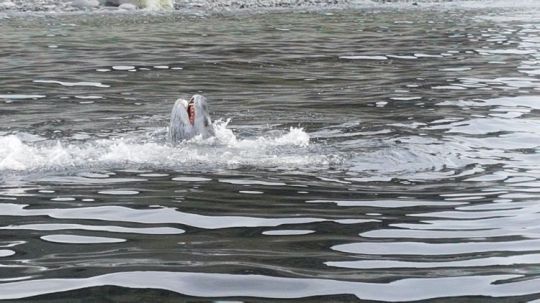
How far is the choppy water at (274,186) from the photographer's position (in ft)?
19.4

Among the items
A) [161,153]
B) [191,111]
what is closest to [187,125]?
[191,111]

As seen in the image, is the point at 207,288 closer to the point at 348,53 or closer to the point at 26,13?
the point at 348,53

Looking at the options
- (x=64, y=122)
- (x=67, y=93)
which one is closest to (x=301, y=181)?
(x=64, y=122)

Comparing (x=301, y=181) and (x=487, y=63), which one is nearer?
(x=301, y=181)

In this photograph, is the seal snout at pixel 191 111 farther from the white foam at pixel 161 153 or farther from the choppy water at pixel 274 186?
the choppy water at pixel 274 186

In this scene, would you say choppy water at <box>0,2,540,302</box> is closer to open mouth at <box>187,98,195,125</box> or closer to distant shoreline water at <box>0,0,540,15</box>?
open mouth at <box>187,98,195,125</box>

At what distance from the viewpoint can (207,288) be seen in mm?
5648

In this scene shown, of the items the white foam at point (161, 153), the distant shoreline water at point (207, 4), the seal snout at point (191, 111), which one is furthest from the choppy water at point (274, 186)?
the distant shoreline water at point (207, 4)

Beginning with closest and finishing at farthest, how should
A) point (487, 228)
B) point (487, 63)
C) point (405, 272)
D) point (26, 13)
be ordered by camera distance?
1. point (405, 272)
2. point (487, 228)
3. point (487, 63)
4. point (26, 13)

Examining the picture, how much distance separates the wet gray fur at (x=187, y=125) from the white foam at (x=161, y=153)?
0.11 m

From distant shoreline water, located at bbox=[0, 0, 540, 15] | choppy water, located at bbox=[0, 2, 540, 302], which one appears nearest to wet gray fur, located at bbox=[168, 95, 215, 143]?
choppy water, located at bbox=[0, 2, 540, 302]

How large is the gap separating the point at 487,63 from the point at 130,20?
2120cm

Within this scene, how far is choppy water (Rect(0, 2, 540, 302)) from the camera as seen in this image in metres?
5.90

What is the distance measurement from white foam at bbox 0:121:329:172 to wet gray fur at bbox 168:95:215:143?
0.36 ft
